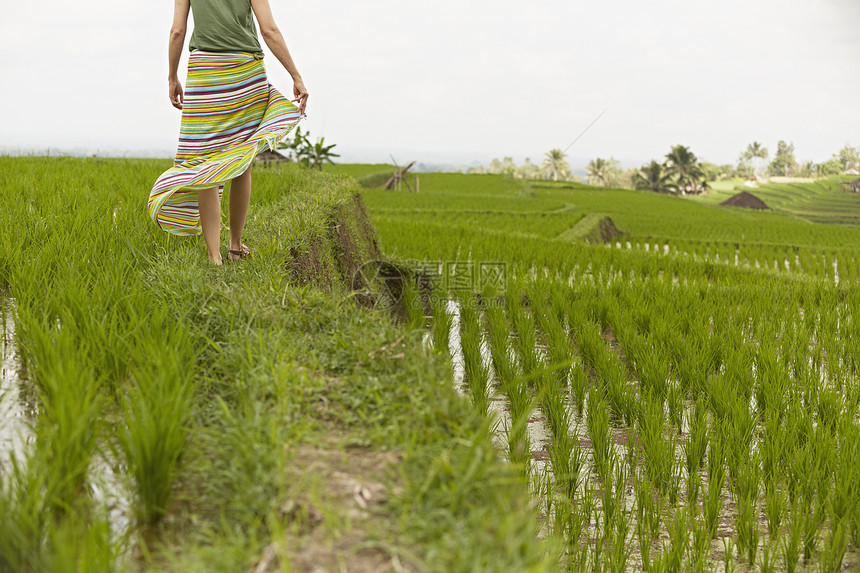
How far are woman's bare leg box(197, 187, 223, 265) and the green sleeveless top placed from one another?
585 mm

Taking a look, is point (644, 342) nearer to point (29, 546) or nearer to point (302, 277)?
point (302, 277)

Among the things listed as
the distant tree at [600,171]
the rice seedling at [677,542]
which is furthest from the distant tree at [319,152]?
the distant tree at [600,171]

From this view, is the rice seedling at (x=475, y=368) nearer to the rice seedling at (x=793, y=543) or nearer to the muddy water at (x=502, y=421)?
the muddy water at (x=502, y=421)

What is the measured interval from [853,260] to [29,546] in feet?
29.9

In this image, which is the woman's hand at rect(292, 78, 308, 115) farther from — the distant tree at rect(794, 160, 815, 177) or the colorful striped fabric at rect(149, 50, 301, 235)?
the distant tree at rect(794, 160, 815, 177)

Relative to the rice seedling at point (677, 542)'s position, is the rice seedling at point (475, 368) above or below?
above

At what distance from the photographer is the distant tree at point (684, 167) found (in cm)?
4997

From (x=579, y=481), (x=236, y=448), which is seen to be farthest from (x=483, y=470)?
(x=579, y=481)

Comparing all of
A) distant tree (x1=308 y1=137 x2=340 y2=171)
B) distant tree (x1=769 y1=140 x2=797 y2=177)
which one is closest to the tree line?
distant tree (x1=769 y1=140 x2=797 y2=177)

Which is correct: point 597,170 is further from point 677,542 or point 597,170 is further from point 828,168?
point 677,542

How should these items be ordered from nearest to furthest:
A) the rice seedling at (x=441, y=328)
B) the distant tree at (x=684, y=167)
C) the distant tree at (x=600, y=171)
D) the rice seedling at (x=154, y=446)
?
1. the rice seedling at (x=154, y=446)
2. the rice seedling at (x=441, y=328)
3. the distant tree at (x=684, y=167)
4. the distant tree at (x=600, y=171)

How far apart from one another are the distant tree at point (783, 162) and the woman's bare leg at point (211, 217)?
8193 cm

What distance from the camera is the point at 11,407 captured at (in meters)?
1.39

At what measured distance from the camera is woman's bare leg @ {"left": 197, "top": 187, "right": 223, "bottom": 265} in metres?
2.48
